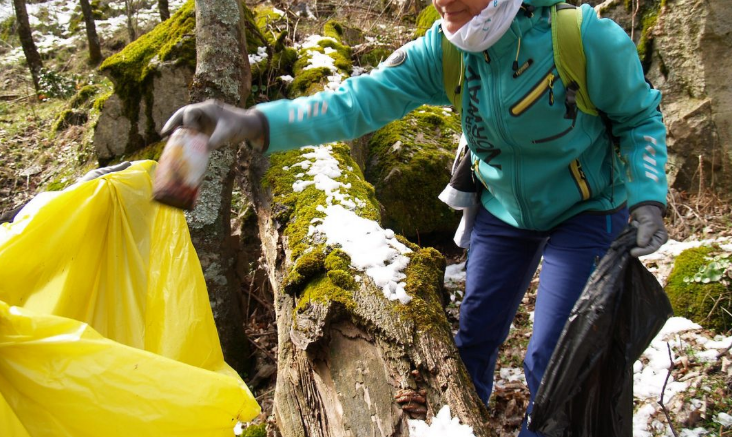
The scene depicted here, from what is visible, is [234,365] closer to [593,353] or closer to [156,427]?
[156,427]

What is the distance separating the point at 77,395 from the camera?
1.31m

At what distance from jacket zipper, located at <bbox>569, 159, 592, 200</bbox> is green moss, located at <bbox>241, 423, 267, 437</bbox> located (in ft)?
6.99

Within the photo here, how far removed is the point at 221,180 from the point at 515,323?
227 centimetres

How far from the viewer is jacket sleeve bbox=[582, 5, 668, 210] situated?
1720mm

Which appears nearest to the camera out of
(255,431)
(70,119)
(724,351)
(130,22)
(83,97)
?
(724,351)

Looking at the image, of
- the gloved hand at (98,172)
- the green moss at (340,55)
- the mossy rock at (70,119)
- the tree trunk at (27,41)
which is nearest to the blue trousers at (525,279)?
the gloved hand at (98,172)

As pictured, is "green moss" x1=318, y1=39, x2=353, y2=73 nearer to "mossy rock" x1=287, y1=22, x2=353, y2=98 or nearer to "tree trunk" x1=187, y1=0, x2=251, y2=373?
"mossy rock" x1=287, y1=22, x2=353, y2=98

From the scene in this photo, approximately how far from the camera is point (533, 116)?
1.84m

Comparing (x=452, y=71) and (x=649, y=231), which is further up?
(x=452, y=71)

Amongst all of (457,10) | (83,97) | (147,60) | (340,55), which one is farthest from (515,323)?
(83,97)

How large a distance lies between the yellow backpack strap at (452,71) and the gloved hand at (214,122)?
0.87m

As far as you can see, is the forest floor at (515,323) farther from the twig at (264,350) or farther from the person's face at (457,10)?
the person's face at (457,10)

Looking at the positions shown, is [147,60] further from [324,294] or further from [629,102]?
[629,102]

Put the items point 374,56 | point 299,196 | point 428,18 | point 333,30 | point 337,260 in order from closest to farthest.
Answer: point 337,260 < point 299,196 < point 374,56 < point 333,30 < point 428,18
